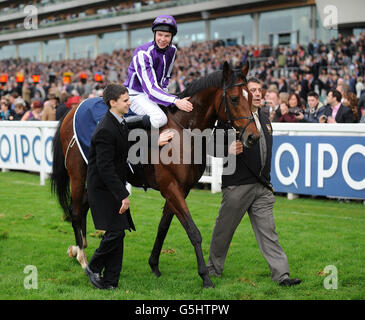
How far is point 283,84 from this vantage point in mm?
16250

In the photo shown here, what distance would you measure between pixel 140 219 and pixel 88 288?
301 centimetres

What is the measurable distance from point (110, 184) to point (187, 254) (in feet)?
6.05

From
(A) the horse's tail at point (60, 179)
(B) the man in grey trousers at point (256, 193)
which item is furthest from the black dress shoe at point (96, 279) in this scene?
(A) the horse's tail at point (60, 179)

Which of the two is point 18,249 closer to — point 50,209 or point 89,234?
point 89,234

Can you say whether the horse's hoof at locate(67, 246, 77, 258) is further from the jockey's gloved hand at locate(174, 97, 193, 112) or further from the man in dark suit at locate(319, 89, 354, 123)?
the man in dark suit at locate(319, 89, 354, 123)

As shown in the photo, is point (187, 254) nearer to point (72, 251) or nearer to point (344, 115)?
point (72, 251)

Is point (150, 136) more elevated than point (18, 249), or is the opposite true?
point (150, 136)

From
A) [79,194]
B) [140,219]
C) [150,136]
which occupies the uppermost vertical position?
[150,136]

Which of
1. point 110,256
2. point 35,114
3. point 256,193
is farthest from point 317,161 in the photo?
point 35,114

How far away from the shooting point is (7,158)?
39.6 feet

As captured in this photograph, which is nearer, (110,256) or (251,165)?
(110,256)

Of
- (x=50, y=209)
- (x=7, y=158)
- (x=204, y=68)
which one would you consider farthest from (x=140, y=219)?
(x=204, y=68)

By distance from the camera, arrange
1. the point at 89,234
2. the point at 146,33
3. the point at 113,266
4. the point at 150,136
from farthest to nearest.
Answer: the point at 146,33 → the point at 89,234 → the point at 150,136 → the point at 113,266

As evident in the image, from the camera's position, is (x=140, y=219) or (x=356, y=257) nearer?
(x=356, y=257)
